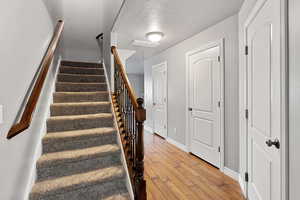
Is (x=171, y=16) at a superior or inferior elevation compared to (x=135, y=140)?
superior

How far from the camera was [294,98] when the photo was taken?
897 mm

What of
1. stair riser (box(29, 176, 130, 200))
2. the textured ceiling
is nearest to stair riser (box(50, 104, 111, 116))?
stair riser (box(29, 176, 130, 200))

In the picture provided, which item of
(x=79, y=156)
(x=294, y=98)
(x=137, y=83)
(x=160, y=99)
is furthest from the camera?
(x=137, y=83)

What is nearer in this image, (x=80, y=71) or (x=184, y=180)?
(x=184, y=180)

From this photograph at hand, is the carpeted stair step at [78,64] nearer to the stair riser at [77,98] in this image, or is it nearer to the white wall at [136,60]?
the white wall at [136,60]

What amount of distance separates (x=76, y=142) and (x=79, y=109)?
0.62 m

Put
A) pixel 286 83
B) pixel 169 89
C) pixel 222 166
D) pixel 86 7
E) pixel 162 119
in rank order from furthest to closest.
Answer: pixel 162 119 → pixel 169 89 → pixel 86 7 → pixel 222 166 → pixel 286 83

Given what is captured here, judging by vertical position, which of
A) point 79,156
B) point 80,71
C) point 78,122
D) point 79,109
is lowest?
point 79,156

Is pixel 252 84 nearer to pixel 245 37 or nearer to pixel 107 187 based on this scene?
pixel 245 37

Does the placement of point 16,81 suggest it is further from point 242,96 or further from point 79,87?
point 242,96

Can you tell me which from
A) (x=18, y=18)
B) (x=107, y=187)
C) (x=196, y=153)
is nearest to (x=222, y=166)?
(x=196, y=153)

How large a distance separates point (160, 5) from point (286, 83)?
5.52 ft

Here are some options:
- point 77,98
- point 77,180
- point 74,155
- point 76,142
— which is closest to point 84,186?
point 77,180

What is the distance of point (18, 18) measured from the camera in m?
1.21
